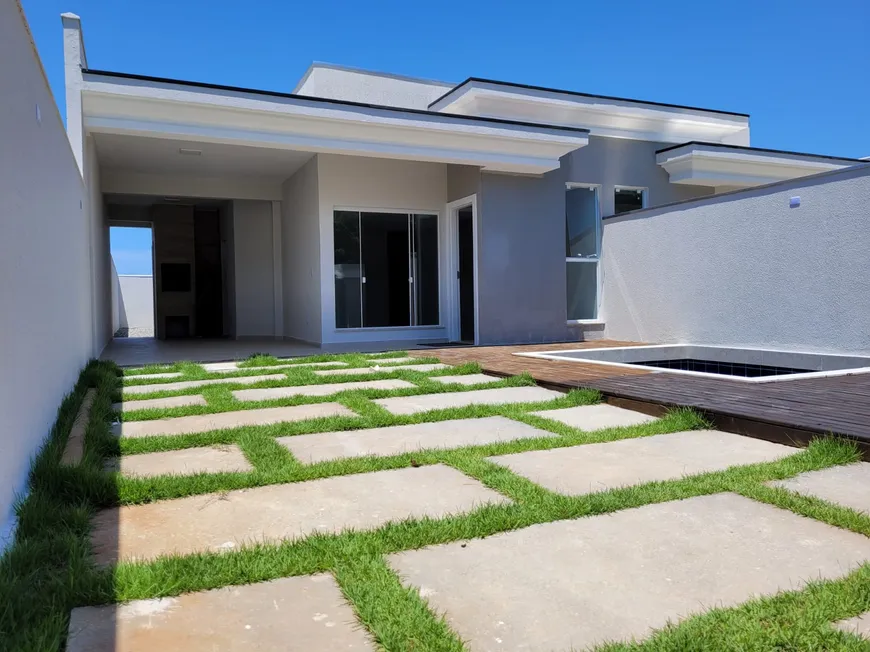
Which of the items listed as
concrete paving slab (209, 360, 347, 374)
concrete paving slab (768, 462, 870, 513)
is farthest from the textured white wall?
concrete paving slab (209, 360, 347, 374)

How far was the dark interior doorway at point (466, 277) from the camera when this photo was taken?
36.2ft

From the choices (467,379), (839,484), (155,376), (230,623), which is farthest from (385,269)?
(230,623)

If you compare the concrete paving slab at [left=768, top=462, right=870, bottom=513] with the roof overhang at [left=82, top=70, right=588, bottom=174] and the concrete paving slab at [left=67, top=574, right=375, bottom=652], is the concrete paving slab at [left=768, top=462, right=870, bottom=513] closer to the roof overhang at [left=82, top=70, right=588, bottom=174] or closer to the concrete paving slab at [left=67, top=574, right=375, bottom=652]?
the concrete paving slab at [left=67, top=574, right=375, bottom=652]

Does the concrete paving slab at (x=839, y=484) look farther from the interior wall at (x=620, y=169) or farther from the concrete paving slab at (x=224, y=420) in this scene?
the interior wall at (x=620, y=169)

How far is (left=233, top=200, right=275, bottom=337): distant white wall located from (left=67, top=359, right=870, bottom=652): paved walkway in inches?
380

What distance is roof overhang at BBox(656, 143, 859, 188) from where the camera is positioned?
11.5m

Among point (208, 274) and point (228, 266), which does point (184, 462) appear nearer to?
point (228, 266)

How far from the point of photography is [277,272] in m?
13.5

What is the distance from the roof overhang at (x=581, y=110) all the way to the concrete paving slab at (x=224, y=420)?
298 inches

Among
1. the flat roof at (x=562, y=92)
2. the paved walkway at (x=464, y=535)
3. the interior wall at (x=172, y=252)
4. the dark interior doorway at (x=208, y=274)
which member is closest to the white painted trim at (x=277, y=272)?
the dark interior doorway at (x=208, y=274)

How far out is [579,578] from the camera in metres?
1.88

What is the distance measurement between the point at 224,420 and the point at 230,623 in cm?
281

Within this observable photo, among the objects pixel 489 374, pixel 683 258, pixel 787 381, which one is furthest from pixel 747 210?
pixel 489 374

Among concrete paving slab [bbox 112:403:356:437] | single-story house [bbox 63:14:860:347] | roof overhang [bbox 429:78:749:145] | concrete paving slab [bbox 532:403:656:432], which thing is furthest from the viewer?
roof overhang [bbox 429:78:749:145]
